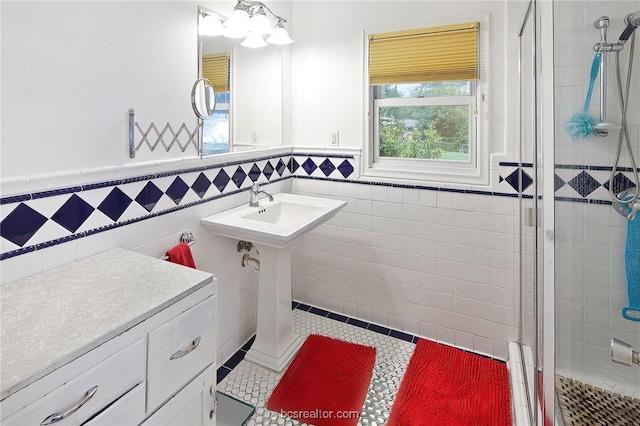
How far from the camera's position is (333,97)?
254 centimetres

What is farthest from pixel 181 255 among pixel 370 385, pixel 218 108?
pixel 370 385

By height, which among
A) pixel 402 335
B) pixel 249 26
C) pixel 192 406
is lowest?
pixel 402 335

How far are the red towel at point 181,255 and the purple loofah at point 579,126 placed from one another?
162 centimetres

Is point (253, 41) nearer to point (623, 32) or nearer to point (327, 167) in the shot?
point (327, 167)

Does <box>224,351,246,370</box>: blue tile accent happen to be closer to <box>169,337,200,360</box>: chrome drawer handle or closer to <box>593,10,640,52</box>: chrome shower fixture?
<box>169,337,200,360</box>: chrome drawer handle

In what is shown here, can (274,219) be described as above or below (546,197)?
below

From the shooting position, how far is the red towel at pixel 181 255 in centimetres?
167

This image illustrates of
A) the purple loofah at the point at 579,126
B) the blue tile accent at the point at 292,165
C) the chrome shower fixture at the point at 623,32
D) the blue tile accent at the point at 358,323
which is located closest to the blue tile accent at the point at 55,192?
the blue tile accent at the point at 292,165

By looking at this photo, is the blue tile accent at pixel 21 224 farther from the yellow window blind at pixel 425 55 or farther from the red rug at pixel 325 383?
the yellow window blind at pixel 425 55

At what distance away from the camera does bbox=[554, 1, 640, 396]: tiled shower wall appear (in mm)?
1225

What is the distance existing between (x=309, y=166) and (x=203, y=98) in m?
1.01

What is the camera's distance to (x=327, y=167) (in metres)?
2.62

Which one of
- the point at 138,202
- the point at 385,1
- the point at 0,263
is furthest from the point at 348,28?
the point at 0,263

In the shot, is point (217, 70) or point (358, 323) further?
point (358, 323)
